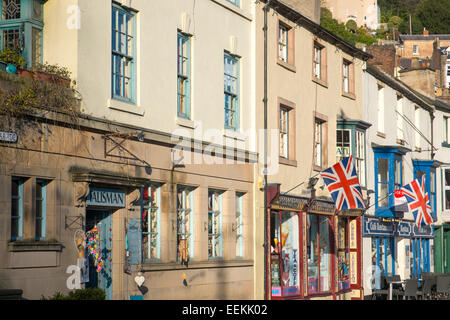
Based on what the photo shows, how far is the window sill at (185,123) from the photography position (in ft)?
64.8

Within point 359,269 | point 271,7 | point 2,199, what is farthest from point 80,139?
point 359,269

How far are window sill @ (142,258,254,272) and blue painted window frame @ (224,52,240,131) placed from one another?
11.8 ft

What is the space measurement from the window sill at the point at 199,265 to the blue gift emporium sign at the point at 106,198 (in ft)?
5.45

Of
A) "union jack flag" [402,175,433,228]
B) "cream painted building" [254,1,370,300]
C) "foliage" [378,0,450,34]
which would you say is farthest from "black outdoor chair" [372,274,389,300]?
"foliage" [378,0,450,34]

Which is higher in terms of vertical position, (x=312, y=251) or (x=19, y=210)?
(x=19, y=210)

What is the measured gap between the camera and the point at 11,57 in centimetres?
1534

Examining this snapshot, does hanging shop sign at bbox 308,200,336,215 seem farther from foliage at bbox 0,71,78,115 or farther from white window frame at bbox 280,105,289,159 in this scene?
foliage at bbox 0,71,78,115

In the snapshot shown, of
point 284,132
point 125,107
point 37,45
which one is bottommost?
point 125,107

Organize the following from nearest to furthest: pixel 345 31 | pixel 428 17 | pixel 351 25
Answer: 1. pixel 345 31
2. pixel 351 25
3. pixel 428 17

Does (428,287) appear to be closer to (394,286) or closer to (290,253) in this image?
(394,286)

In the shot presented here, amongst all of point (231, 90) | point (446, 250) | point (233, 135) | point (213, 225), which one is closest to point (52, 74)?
point (213, 225)

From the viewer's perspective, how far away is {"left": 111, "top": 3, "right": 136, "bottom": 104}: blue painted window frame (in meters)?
17.5

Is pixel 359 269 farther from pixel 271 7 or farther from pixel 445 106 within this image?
pixel 445 106

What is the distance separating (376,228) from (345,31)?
320ft
